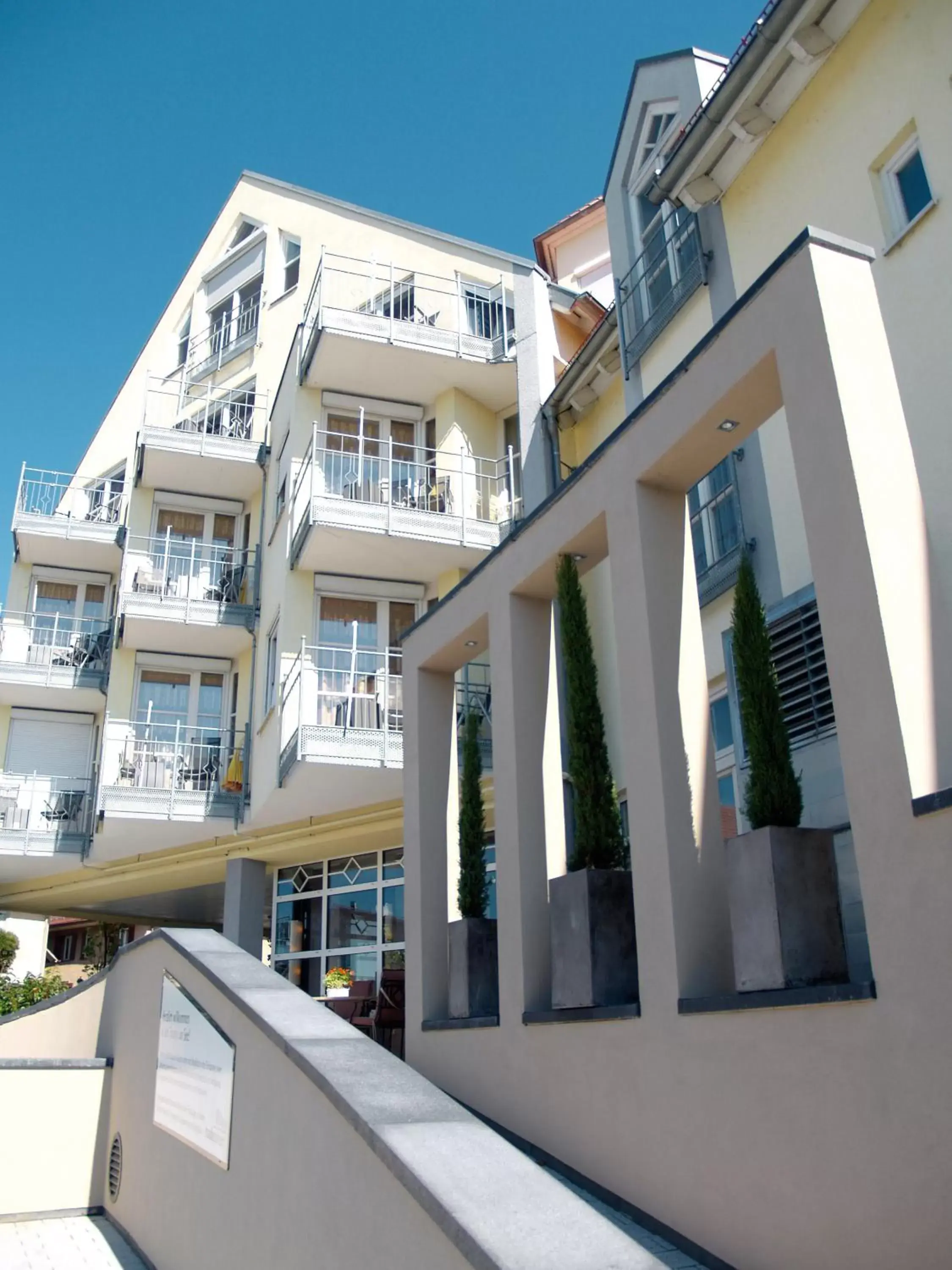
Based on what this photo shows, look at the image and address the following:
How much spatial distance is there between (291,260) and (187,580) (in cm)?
800

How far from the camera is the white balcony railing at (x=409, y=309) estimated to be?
18344 millimetres

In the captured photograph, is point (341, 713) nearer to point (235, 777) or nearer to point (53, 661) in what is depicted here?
point (235, 777)

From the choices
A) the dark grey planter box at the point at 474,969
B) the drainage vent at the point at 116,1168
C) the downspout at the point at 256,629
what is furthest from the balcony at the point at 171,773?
the dark grey planter box at the point at 474,969

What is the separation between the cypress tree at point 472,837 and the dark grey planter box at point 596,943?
1700 millimetres

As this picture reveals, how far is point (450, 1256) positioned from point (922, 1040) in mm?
2060

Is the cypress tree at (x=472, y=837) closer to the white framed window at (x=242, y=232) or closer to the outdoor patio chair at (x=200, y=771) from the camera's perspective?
the outdoor patio chair at (x=200, y=771)

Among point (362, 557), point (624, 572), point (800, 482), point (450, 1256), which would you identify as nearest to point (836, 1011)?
point (450, 1256)

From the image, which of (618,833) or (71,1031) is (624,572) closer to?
(618,833)

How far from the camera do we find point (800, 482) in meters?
5.54

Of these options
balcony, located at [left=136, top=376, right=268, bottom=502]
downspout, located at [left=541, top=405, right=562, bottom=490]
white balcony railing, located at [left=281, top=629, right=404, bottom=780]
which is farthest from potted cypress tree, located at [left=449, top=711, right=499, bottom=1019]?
balcony, located at [left=136, top=376, right=268, bottom=502]

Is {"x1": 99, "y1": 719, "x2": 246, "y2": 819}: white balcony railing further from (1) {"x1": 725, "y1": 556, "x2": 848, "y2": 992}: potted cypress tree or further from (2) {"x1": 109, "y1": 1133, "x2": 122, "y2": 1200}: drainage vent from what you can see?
(1) {"x1": 725, "y1": 556, "x2": 848, "y2": 992}: potted cypress tree

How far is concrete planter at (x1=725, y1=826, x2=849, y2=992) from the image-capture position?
5316 millimetres

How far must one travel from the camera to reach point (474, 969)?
8.43m

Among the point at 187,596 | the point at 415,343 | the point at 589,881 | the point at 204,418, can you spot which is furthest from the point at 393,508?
the point at 589,881
